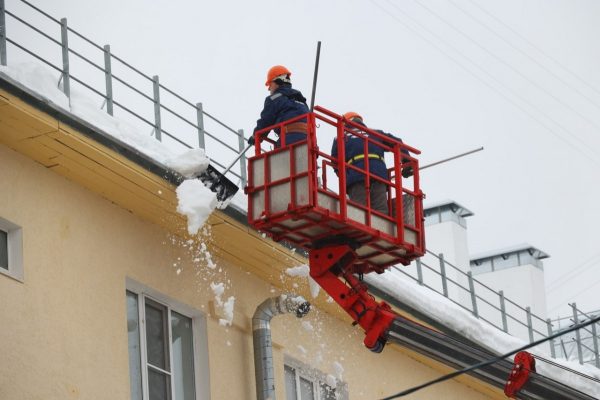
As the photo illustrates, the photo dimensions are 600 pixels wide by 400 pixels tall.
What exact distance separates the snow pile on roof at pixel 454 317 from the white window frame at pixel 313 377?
55.0 inches

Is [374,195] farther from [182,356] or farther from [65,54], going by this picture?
[65,54]

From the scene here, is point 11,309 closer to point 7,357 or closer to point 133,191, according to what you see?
point 7,357

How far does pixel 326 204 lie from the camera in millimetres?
15641

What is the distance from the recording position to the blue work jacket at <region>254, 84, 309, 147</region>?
1667 centimetres

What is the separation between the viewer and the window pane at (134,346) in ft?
51.6

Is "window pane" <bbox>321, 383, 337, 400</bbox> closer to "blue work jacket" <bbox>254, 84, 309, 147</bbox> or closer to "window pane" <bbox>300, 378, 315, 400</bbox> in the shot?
"window pane" <bbox>300, 378, 315, 400</bbox>

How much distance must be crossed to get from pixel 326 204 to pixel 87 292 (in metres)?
2.76

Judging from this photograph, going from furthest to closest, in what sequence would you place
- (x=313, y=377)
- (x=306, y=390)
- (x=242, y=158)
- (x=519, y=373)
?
(x=313, y=377) < (x=306, y=390) < (x=242, y=158) < (x=519, y=373)

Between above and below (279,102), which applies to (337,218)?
below

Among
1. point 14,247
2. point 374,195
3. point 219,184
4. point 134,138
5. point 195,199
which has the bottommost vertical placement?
point 14,247

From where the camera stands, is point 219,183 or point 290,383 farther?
point 290,383

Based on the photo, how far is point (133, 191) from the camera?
52.4 feet

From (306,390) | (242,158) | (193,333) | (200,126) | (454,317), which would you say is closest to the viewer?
(193,333)

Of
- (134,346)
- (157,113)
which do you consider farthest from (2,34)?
(134,346)
